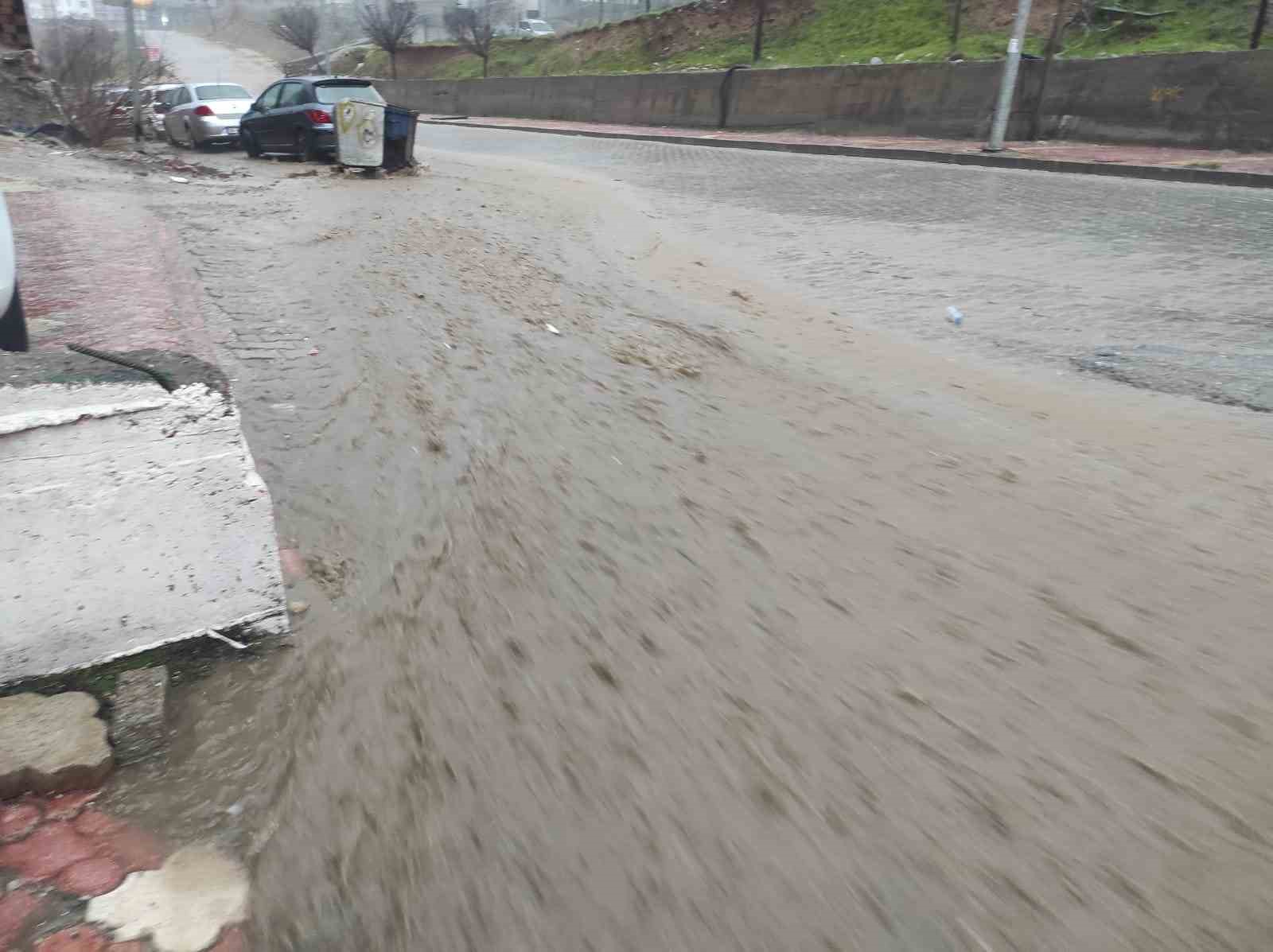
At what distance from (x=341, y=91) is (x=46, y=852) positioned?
16.3 metres

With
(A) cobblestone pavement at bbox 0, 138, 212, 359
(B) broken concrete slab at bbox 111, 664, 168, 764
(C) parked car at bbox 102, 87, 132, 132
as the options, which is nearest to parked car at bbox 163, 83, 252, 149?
(C) parked car at bbox 102, 87, 132, 132

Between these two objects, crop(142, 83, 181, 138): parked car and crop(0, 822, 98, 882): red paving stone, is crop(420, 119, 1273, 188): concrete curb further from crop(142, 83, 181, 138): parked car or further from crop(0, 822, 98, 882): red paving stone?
crop(0, 822, 98, 882): red paving stone

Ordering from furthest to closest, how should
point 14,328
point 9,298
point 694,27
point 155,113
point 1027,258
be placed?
point 694,27, point 155,113, point 1027,258, point 14,328, point 9,298

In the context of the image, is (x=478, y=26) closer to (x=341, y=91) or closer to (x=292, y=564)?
(x=341, y=91)

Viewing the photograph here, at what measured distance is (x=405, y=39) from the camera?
177 feet

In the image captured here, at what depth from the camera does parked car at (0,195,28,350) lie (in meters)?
3.35

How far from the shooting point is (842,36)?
29.6 meters

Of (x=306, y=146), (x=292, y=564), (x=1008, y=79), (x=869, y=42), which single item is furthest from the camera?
(x=869, y=42)

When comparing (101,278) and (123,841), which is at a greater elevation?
(101,278)

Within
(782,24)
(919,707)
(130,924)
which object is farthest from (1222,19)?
(130,924)

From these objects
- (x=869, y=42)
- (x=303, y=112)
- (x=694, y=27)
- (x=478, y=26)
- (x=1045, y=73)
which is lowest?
(x=303, y=112)

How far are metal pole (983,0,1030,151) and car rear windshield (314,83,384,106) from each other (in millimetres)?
11095

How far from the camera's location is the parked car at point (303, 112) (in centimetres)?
1562

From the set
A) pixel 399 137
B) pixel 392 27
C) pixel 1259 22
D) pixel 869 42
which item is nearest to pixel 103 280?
pixel 399 137
